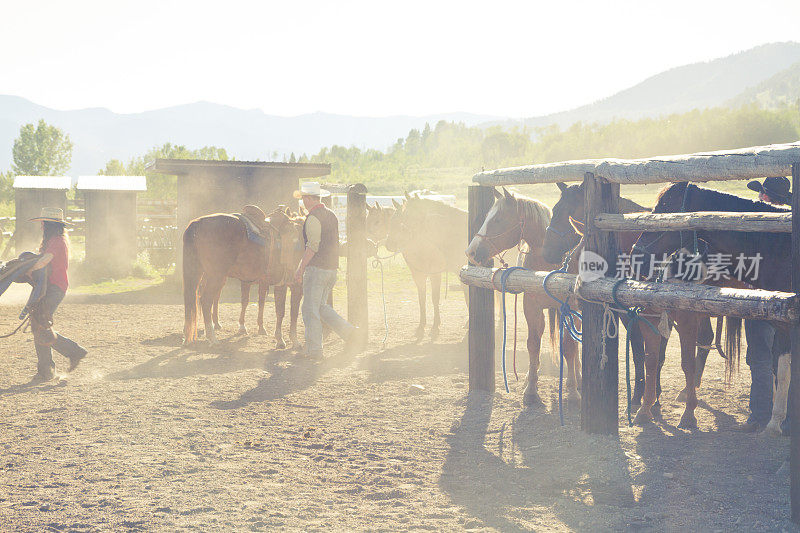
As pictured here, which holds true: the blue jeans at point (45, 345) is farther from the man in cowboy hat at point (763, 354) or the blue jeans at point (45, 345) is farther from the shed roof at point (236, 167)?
the shed roof at point (236, 167)

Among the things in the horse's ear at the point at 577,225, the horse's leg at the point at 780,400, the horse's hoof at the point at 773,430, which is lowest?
the horse's hoof at the point at 773,430

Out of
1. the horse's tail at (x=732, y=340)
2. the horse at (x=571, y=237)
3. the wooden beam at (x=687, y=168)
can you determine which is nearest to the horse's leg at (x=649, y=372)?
the horse at (x=571, y=237)

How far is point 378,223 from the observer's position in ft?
41.0

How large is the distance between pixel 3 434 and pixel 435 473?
145 inches

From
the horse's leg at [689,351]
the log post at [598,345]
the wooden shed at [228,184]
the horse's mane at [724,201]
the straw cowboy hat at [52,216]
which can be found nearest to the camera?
the horse's mane at [724,201]

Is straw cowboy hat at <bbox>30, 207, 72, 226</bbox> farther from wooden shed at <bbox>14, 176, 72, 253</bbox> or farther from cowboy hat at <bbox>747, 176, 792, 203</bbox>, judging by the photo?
wooden shed at <bbox>14, 176, 72, 253</bbox>

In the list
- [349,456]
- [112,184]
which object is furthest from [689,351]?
[112,184]

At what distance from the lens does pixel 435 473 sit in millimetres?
5020

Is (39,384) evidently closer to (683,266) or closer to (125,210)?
(683,266)

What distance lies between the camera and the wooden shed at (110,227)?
1988cm

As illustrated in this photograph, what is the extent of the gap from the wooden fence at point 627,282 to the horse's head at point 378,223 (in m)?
5.18

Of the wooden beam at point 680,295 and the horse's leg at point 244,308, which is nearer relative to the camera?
the wooden beam at point 680,295

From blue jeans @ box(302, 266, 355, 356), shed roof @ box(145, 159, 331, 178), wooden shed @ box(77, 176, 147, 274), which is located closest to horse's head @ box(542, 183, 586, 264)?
blue jeans @ box(302, 266, 355, 356)

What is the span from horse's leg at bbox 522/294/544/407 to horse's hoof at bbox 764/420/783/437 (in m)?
2.00
